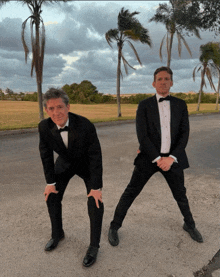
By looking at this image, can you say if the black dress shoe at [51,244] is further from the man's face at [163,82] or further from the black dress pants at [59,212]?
the man's face at [163,82]

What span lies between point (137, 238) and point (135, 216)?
0.53 meters

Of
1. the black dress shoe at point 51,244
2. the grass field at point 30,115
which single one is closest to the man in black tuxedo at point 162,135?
the black dress shoe at point 51,244

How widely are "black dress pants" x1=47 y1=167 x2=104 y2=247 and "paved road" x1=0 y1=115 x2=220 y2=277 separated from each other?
19 cm

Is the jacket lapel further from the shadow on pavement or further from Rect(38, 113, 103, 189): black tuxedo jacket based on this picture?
→ the shadow on pavement

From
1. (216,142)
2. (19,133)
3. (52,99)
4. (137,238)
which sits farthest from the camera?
(19,133)

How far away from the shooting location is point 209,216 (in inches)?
129

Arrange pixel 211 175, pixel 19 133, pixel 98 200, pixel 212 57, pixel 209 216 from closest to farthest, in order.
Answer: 1. pixel 98 200
2. pixel 209 216
3. pixel 211 175
4. pixel 19 133
5. pixel 212 57

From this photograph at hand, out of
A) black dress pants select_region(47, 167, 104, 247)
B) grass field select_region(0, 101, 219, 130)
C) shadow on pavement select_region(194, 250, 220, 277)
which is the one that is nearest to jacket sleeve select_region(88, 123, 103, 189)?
black dress pants select_region(47, 167, 104, 247)

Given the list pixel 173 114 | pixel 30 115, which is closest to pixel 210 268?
pixel 173 114

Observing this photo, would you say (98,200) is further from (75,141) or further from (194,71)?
(194,71)

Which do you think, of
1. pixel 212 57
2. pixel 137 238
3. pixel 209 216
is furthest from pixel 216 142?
pixel 212 57

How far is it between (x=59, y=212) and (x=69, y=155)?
2.14 ft

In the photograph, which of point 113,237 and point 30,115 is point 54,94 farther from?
point 30,115

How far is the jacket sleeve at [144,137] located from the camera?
2.54 m
